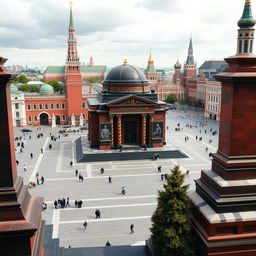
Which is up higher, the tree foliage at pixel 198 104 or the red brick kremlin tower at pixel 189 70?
the red brick kremlin tower at pixel 189 70

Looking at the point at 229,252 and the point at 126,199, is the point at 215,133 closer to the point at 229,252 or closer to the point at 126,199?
the point at 126,199

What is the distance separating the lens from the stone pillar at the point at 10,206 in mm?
11000

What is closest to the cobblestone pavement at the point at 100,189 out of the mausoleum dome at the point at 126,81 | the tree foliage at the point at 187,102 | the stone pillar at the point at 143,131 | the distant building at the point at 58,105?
the stone pillar at the point at 143,131

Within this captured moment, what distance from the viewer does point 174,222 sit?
14.1 meters

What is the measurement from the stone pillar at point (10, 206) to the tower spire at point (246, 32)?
33.7 ft

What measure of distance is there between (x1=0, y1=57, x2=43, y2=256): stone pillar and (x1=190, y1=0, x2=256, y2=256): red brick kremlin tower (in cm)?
775

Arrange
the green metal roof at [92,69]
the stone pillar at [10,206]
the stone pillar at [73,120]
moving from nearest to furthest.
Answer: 1. the stone pillar at [10,206]
2. the stone pillar at [73,120]
3. the green metal roof at [92,69]

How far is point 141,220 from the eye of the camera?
78.6 ft

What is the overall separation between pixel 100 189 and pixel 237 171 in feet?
63.1

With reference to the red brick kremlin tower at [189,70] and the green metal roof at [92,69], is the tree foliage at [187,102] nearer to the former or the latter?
the red brick kremlin tower at [189,70]

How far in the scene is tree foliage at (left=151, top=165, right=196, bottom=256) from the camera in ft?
45.9

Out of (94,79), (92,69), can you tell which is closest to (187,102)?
(94,79)

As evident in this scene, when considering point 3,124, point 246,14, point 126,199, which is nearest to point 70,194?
point 126,199

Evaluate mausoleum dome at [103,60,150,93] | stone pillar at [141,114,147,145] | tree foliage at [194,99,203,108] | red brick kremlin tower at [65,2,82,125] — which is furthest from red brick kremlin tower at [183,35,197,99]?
stone pillar at [141,114,147,145]
